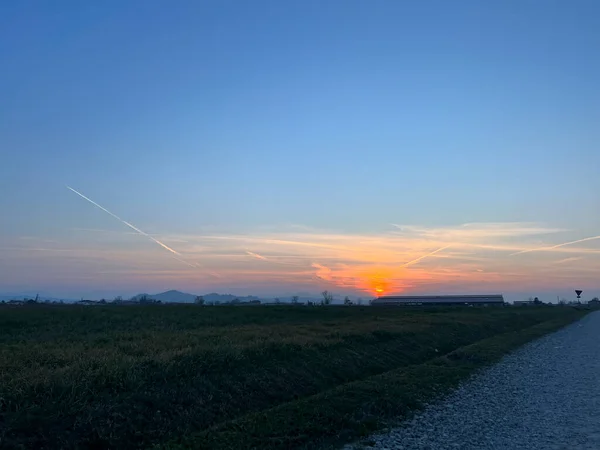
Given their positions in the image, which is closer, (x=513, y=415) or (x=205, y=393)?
(x=205, y=393)

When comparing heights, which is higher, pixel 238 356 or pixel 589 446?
pixel 238 356

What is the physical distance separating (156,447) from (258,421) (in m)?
3.28

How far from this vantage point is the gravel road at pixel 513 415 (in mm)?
14125

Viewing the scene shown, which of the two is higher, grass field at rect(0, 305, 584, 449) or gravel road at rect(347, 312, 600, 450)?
grass field at rect(0, 305, 584, 449)

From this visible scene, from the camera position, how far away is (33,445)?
11.9 metres

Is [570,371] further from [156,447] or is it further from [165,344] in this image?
[156,447]

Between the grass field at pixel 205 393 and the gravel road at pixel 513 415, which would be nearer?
the grass field at pixel 205 393

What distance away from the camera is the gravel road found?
46.3 ft

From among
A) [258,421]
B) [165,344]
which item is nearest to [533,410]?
[258,421]

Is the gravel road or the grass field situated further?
the gravel road

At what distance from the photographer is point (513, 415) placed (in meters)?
17.8

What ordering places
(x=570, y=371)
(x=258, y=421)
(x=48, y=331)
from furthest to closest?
(x=48, y=331) < (x=570, y=371) < (x=258, y=421)

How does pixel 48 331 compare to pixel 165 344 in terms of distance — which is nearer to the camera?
pixel 165 344

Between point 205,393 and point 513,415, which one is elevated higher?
point 205,393
